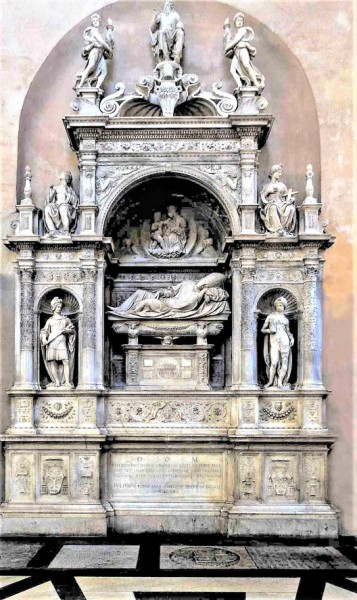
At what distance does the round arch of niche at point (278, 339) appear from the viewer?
30.1ft

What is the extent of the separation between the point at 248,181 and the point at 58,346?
3549 millimetres

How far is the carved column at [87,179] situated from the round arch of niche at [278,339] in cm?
272

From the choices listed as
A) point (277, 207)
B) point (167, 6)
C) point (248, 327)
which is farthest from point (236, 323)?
point (167, 6)

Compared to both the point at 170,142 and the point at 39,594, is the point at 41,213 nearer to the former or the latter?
the point at 170,142

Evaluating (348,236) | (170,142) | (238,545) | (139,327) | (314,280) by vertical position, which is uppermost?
(170,142)

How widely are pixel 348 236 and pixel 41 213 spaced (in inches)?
177

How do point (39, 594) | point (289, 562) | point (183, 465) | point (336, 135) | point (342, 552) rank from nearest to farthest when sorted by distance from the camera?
point (39, 594), point (289, 562), point (342, 552), point (183, 465), point (336, 135)

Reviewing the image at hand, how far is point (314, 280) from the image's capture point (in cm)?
918

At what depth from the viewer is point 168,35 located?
974 cm

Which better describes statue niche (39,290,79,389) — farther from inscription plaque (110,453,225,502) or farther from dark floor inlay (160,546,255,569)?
dark floor inlay (160,546,255,569)

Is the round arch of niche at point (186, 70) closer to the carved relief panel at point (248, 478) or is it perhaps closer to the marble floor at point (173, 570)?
the carved relief panel at point (248, 478)

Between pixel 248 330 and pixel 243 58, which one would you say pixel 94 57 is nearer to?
pixel 243 58

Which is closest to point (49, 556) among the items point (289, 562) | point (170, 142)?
point (289, 562)

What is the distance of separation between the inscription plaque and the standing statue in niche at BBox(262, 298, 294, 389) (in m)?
1.36
